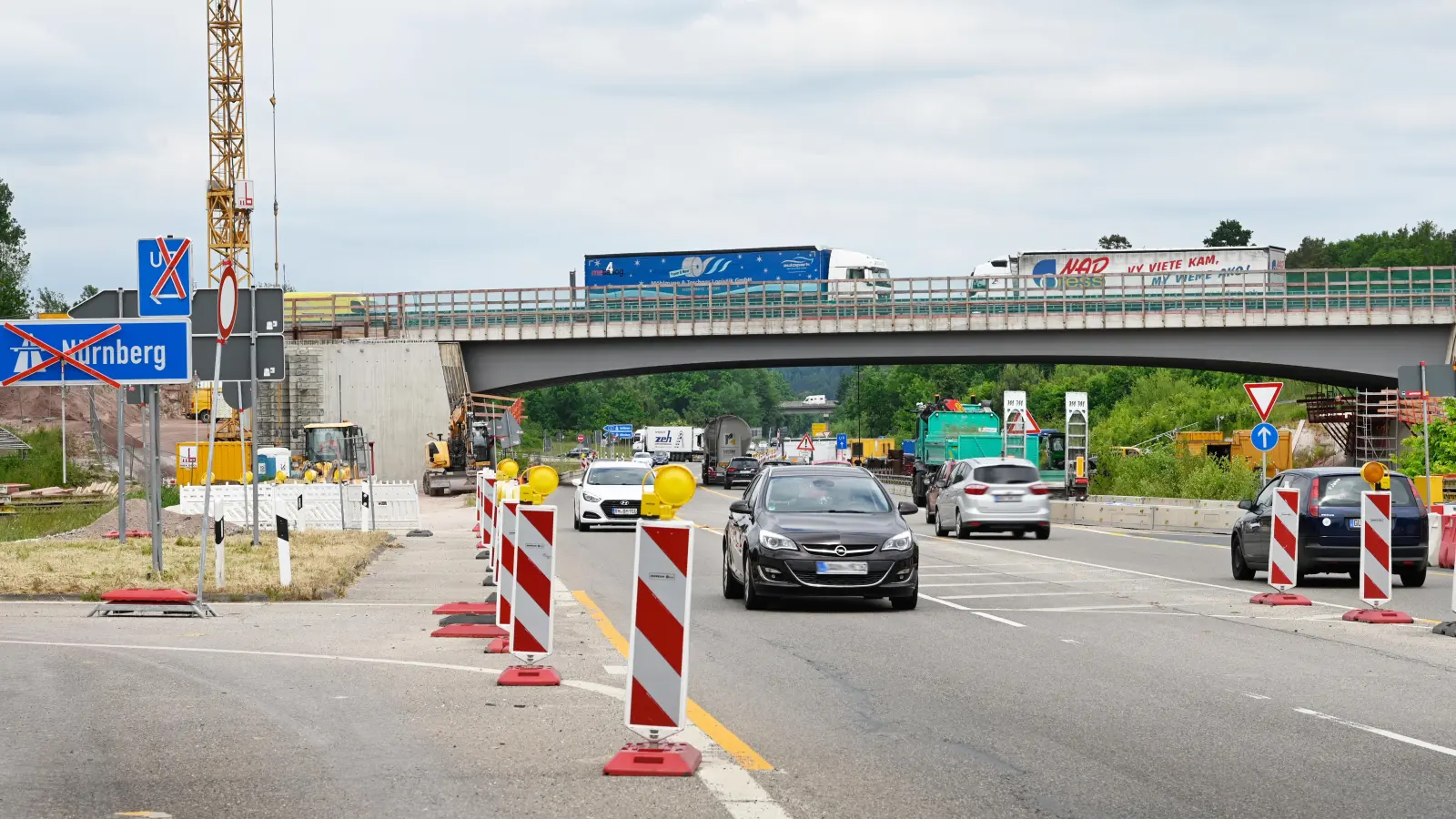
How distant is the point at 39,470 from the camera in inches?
2340

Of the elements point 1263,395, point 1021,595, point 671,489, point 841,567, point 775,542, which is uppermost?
point 1263,395

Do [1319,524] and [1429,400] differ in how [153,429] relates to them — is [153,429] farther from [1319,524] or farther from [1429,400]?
[1429,400]

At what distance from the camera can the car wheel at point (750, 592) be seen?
1678cm

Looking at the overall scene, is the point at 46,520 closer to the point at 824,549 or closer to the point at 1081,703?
the point at 824,549

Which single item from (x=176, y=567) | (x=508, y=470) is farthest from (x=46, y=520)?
(x=176, y=567)

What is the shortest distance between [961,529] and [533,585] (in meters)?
23.0

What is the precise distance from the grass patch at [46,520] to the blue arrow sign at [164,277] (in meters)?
10.7

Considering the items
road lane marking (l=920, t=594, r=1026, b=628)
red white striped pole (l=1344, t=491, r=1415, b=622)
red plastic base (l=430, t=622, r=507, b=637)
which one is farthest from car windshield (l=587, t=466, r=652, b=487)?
red plastic base (l=430, t=622, r=507, b=637)

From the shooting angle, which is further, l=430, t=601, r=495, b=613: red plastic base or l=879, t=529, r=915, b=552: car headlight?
l=879, t=529, r=915, b=552: car headlight

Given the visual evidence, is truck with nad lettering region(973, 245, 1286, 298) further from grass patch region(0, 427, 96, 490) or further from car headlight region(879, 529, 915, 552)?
car headlight region(879, 529, 915, 552)

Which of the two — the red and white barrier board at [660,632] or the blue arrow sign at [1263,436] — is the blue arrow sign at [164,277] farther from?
the blue arrow sign at [1263,436]

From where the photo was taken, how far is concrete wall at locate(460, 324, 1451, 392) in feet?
203

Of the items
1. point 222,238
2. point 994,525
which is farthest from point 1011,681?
point 222,238

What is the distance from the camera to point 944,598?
745 inches
